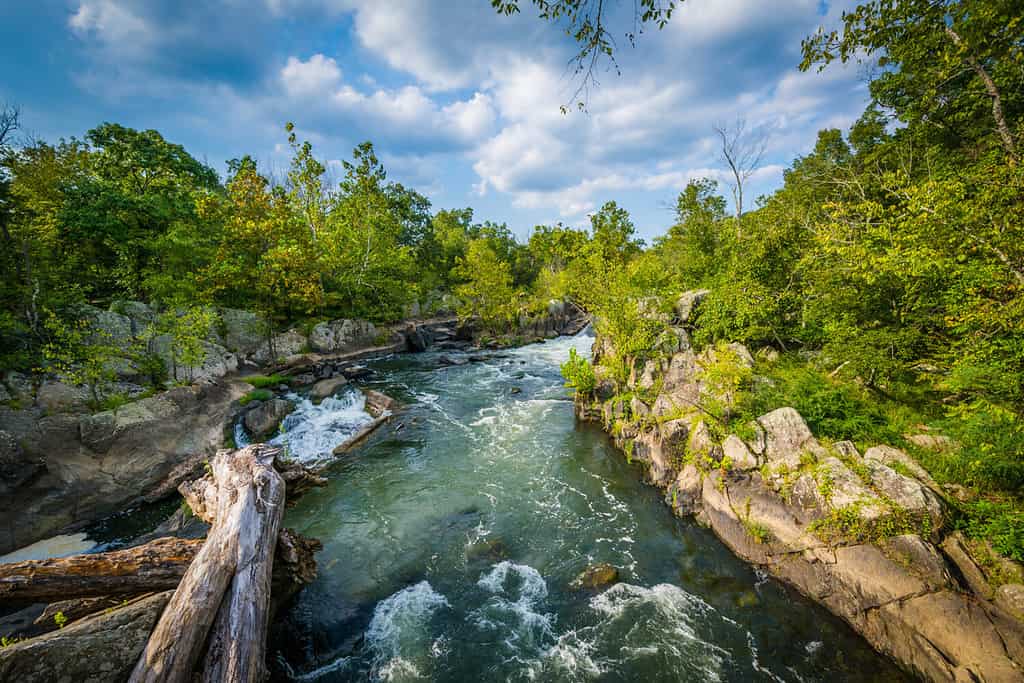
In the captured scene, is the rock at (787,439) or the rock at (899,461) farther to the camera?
the rock at (787,439)

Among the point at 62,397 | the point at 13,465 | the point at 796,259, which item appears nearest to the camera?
the point at 13,465

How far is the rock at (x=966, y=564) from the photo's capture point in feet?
16.8

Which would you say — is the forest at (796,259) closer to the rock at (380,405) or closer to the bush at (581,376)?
the bush at (581,376)

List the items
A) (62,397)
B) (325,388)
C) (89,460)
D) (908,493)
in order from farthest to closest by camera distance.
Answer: (325,388)
(62,397)
(89,460)
(908,493)

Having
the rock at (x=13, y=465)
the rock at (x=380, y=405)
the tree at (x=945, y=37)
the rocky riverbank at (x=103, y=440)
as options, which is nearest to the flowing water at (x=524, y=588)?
the rocky riverbank at (x=103, y=440)

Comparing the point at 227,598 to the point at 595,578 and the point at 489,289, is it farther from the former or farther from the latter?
the point at 489,289

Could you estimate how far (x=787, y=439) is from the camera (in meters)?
7.76

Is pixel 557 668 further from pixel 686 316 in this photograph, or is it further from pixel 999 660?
pixel 686 316

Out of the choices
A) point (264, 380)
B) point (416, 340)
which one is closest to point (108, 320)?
point (264, 380)

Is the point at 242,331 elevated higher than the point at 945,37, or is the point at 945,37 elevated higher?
the point at 945,37

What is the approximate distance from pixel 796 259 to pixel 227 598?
17011mm

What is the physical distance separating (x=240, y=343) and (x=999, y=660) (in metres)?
28.9

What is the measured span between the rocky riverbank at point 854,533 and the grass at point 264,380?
18.3 meters

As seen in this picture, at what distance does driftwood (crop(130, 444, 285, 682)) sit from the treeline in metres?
9.98
